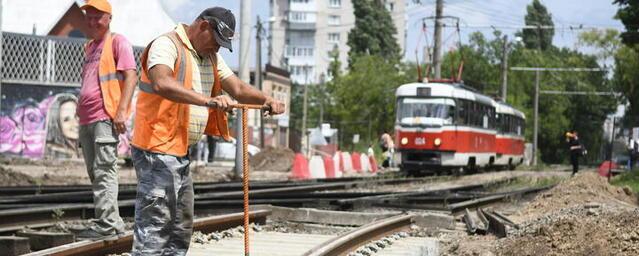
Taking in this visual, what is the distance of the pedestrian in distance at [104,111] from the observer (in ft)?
27.7

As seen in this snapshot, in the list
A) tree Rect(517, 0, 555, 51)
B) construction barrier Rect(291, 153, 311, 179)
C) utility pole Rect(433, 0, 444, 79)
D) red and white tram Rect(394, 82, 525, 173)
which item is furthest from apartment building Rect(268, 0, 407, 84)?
construction barrier Rect(291, 153, 311, 179)

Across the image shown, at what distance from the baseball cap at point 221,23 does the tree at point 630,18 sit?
112 feet

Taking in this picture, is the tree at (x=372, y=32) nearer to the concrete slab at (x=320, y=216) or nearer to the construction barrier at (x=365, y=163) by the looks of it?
the construction barrier at (x=365, y=163)

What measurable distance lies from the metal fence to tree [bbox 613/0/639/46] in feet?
57.9

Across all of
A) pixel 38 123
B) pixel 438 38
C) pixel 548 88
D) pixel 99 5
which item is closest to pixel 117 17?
pixel 438 38

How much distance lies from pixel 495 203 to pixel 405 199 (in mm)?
2511

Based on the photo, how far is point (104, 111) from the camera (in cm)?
848

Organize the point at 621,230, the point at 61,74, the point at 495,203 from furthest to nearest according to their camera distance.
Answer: the point at 61,74 < the point at 495,203 < the point at 621,230

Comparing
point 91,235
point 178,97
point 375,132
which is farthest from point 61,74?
point 375,132

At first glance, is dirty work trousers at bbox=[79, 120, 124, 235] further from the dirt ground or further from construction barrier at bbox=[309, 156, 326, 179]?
construction barrier at bbox=[309, 156, 326, 179]

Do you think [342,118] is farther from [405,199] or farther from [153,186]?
[153,186]

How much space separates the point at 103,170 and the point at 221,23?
2668 mm

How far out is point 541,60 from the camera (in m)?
106

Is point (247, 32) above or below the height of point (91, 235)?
A: above
